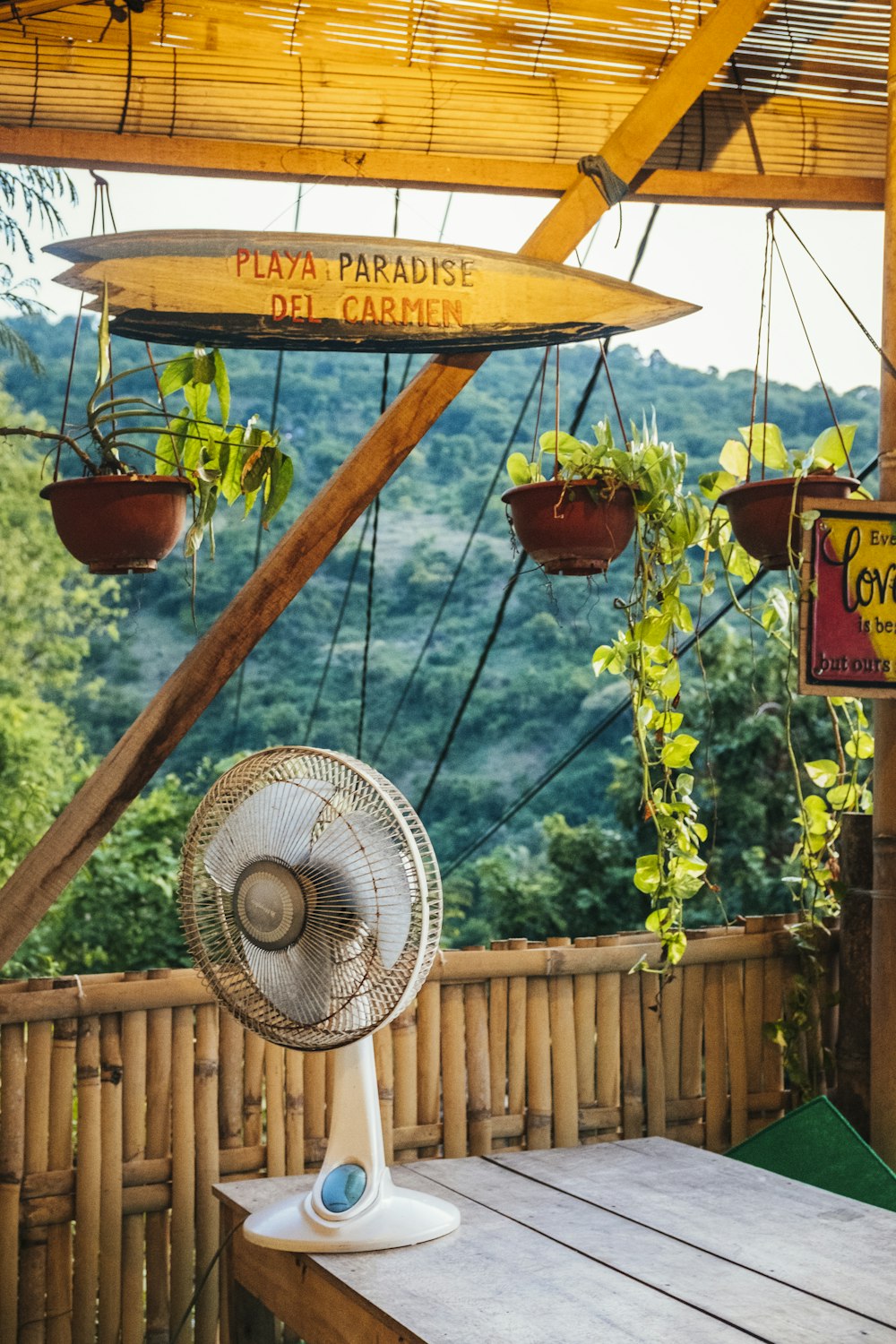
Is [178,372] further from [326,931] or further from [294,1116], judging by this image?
[294,1116]

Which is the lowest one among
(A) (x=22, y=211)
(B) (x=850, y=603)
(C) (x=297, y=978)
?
(C) (x=297, y=978)

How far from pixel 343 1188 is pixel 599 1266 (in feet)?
1.25

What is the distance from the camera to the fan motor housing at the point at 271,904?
174 cm

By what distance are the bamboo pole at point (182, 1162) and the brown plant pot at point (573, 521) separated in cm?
106

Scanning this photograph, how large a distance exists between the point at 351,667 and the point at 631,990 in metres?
12.5

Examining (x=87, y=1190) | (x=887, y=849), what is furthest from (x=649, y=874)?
(x=87, y=1190)

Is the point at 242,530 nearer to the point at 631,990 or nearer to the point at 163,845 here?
the point at 163,845

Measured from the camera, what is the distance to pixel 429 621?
1586 cm

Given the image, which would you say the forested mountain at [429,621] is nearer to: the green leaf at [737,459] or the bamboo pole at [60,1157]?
the green leaf at [737,459]

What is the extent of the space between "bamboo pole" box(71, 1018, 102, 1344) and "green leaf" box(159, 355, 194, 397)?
1141 mm

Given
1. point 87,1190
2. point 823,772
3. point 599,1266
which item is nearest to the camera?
point 599,1266

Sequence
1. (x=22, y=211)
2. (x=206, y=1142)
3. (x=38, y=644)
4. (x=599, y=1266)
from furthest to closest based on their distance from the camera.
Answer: (x=38, y=644) < (x=22, y=211) < (x=206, y=1142) < (x=599, y=1266)

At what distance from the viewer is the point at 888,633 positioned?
2.44m

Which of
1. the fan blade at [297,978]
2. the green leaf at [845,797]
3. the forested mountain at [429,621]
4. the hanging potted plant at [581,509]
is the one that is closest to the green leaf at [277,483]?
the hanging potted plant at [581,509]
